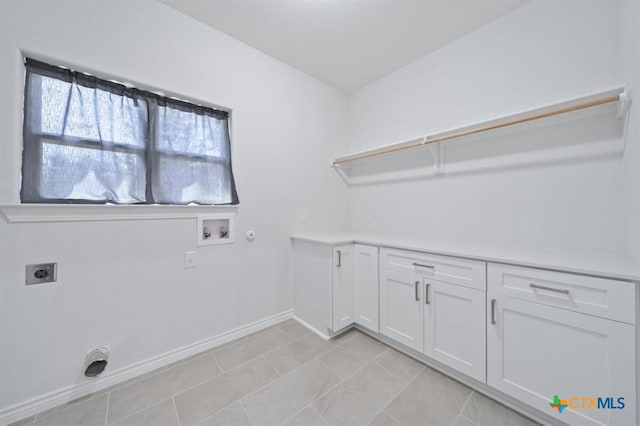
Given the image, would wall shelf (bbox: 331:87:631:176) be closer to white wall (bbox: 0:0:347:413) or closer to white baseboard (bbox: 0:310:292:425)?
white wall (bbox: 0:0:347:413)

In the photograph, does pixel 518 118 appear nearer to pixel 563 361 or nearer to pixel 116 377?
pixel 563 361

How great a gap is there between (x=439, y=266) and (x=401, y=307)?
471 mm

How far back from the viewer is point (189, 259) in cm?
182

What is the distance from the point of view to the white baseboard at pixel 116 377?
49.5 inches

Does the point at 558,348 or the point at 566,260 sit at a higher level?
the point at 566,260

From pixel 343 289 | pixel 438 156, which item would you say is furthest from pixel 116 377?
pixel 438 156

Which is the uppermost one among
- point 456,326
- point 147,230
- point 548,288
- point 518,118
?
point 518,118

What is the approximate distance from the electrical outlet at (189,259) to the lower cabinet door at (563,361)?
6.85ft

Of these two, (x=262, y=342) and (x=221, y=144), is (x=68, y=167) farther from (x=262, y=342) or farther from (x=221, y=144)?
(x=262, y=342)

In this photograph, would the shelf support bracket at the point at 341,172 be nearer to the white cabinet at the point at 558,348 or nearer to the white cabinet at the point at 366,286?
the white cabinet at the point at 366,286

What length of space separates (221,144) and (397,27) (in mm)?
1806

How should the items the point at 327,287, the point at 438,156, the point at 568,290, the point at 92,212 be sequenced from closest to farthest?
the point at 568,290 < the point at 92,212 < the point at 327,287 < the point at 438,156

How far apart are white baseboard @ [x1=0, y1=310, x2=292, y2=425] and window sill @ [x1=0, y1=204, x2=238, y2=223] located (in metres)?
1.02

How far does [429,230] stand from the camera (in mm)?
2211
